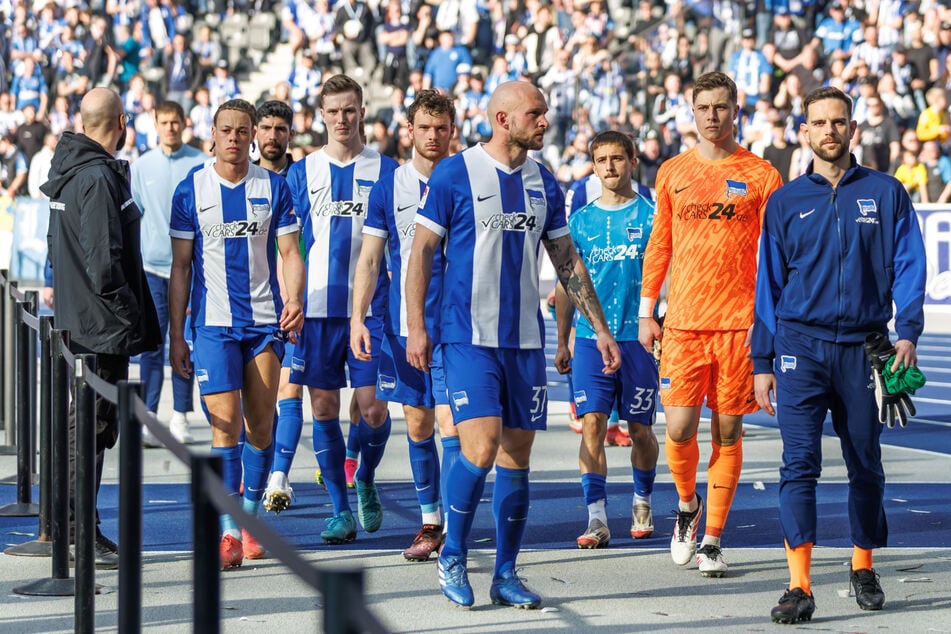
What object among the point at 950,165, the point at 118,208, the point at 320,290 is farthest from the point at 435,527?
the point at 950,165

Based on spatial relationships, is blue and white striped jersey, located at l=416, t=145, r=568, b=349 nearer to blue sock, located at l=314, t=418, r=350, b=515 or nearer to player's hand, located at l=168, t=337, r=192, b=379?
player's hand, located at l=168, t=337, r=192, b=379

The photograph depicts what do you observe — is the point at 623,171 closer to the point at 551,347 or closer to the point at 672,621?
the point at 672,621

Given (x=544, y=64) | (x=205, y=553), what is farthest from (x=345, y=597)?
(x=544, y=64)

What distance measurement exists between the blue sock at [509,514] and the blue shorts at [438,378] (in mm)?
765

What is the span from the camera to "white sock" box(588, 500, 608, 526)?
26.3ft

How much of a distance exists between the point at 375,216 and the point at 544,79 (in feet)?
63.9

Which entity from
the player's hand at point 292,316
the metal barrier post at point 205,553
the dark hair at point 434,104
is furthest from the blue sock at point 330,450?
A: the metal barrier post at point 205,553

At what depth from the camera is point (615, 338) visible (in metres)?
8.66

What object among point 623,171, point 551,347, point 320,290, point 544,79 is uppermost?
point 544,79

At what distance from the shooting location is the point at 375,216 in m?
7.74

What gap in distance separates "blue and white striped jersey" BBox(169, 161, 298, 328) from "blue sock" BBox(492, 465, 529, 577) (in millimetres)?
1681

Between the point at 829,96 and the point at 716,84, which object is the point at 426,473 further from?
the point at 829,96

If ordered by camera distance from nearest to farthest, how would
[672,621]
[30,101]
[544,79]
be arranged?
[672,621]
[544,79]
[30,101]

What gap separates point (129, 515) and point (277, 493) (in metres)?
3.90
